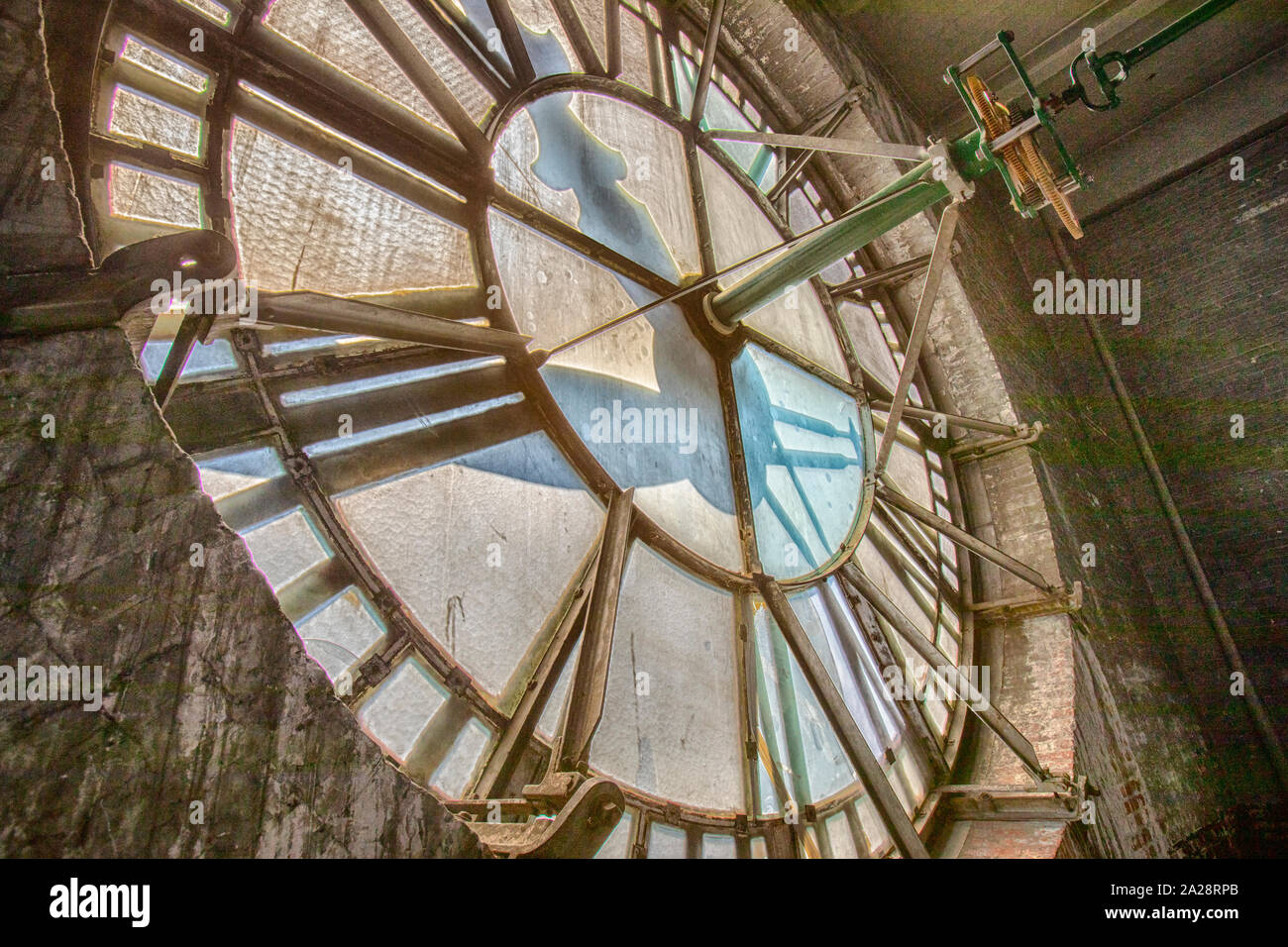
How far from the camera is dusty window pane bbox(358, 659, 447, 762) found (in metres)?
1.82

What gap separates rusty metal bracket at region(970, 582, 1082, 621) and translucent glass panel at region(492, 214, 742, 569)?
241 centimetres

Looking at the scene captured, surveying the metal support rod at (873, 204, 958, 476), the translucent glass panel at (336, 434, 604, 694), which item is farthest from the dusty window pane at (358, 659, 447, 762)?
the metal support rod at (873, 204, 958, 476)

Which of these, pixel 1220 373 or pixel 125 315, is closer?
pixel 125 315

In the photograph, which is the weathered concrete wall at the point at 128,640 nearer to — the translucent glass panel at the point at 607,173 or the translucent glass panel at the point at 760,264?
the translucent glass panel at the point at 607,173

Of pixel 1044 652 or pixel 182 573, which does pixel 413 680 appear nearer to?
pixel 182 573

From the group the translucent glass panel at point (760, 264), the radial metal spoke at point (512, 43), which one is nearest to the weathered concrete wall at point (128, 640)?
the radial metal spoke at point (512, 43)

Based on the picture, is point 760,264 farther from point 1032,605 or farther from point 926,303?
point 1032,605

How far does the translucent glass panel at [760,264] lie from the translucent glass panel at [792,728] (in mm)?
1885

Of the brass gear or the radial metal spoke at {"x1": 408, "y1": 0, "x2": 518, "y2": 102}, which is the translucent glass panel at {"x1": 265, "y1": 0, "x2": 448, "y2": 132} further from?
the brass gear

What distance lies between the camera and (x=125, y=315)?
1.23 metres

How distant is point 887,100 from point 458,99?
5044mm

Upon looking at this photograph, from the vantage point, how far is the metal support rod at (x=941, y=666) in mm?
3689
